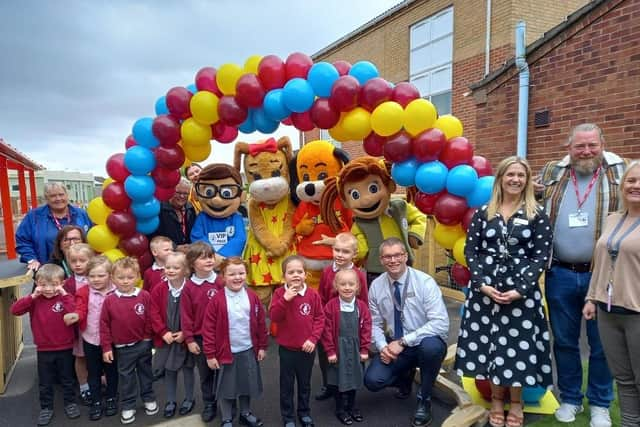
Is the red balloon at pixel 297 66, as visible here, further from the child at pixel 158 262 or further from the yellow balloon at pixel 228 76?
the child at pixel 158 262

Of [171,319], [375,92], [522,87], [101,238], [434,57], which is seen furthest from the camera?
[434,57]

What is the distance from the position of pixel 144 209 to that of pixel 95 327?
118 cm

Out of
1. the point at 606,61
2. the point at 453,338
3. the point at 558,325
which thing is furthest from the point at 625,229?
the point at 606,61

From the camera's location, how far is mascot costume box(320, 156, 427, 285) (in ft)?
12.8

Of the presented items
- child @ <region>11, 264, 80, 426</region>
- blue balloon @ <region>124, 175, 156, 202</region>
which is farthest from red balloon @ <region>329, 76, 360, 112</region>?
child @ <region>11, 264, 80, 426</region>

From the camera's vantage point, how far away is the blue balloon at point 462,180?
3076 millimetres

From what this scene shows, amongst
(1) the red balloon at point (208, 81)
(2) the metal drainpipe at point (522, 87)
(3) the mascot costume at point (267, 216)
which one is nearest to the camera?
(1) the red balloon at point (208, 81)

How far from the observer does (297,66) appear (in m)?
3.42

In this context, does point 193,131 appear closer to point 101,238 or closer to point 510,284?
point 101,238

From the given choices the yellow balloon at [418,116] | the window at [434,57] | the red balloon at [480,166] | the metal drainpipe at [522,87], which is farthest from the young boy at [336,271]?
→ the window at [434,57]

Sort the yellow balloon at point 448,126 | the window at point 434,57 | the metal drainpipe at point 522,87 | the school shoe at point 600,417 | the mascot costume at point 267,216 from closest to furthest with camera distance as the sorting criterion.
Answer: the school shoe at point 600,417 < the yellow balloon at point 448,126 < the mascot costume at point 267,216 < the metal drainpipe at point 522,87 < the window at point 434,57

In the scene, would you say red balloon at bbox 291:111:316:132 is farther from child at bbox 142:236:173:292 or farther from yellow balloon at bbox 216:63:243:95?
child at bbox 142:236:173:292

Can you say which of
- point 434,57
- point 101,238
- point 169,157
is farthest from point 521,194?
point 434,57

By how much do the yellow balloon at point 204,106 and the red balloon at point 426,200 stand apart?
1.89 m
